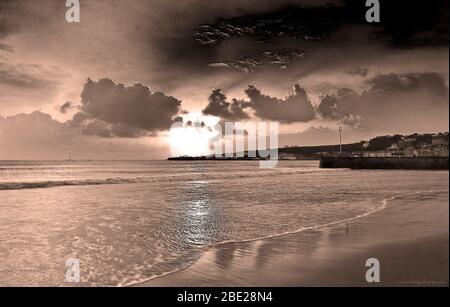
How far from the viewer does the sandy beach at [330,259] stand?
254 inches

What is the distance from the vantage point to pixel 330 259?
7863 mm

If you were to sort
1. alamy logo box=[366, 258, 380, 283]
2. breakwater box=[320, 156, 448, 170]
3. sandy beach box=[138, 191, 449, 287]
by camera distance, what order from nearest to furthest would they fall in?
alamy logo box=[366, 258, 380, 283], sandy beach box=[138, 191, 449, 287], breakwater box=[320, 156, 448, 170]

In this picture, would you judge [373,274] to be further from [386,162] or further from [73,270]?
[386,162]

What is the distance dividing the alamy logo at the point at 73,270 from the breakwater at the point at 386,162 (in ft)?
226

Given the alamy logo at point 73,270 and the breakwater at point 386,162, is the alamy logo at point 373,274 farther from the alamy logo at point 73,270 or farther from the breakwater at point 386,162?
the breakwater at point 386,162

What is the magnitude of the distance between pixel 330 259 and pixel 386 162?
80320 millimetres

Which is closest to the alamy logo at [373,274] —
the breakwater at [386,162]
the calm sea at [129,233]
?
the calm sea at [129,233]

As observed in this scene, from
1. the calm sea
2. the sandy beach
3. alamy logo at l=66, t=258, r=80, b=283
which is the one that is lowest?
the calm sea

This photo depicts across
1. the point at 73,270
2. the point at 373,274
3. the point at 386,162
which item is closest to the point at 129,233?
the point at 73,270

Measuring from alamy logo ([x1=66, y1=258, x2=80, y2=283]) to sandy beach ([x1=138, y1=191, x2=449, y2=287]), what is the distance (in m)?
1.47

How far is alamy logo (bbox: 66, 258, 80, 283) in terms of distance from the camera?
705 cm

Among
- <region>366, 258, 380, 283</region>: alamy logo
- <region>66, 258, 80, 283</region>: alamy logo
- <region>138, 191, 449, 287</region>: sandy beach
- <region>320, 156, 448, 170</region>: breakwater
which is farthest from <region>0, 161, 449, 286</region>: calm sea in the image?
<region>320, 156, 448, 170</region>: breakwater

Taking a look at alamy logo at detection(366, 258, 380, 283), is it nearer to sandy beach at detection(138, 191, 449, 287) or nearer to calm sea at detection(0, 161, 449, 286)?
sandy beach at detection(138, 191, 449, 287)
